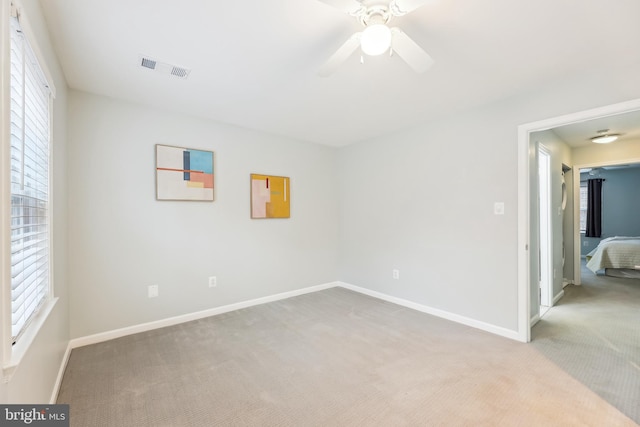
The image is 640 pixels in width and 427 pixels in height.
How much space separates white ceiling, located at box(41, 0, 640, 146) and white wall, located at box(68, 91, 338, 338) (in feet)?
1.06

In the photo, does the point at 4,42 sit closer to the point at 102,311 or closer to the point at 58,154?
the point at 58,154

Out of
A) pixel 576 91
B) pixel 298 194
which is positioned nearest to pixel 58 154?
pixel 298 194

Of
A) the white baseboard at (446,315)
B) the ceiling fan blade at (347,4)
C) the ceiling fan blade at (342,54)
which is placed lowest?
the white baseboard at (446,315)

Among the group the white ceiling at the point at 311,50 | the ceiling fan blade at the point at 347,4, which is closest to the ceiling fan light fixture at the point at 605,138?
the white ceiling at the point at 311,50

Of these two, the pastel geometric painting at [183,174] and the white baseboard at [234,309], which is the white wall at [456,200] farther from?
the pastel geometric painting at [183,174]

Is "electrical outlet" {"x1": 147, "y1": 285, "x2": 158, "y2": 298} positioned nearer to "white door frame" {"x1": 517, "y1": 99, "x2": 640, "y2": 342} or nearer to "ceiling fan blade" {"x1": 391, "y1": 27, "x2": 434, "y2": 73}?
"ceiling fan blade" {"x1": 391, "y1": 27, "x2": 434, "y2": 73}

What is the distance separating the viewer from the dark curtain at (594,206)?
7.02 meters

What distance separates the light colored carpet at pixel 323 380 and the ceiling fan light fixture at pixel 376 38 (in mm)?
2052

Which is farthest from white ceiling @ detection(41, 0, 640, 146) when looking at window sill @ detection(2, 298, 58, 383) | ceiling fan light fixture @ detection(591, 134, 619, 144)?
ceiling fan light fixture @ detection(591, 134, 619, 144)

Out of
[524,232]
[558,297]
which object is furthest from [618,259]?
[524,232]

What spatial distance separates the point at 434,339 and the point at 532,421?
1055mm

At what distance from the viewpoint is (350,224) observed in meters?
4.43

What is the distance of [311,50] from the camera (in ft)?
6.23

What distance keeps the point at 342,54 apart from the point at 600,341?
11.0ft
